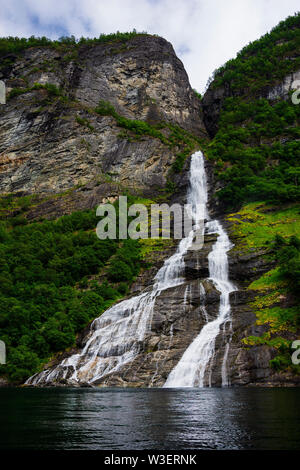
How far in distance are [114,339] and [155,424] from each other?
21116mm

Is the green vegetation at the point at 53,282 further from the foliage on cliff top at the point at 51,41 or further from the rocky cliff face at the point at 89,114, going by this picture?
the foliage on cliff top at the point at 51,41

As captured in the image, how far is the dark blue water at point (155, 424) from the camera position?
28.6 feet

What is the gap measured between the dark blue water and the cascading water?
12.9 meters

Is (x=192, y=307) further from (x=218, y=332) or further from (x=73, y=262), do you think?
(x=73, y=262)

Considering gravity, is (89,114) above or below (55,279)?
above

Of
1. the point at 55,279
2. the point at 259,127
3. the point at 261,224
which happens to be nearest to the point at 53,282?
the point at 55,279

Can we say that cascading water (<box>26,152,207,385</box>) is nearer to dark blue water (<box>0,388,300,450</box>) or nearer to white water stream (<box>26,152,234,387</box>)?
white water stream (<box>26,152,234,387</box>)

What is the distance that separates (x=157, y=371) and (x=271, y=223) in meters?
26.9

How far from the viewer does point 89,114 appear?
257ft

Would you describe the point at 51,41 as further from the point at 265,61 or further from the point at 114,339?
the point at 114,339

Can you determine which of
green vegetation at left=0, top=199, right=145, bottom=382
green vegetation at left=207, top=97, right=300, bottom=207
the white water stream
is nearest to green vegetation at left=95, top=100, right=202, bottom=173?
green vegetation at left=207, top=97, right=300, bottom=207

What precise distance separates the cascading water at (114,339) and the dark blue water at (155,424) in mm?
12900

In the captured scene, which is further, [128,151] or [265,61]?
[265,61]

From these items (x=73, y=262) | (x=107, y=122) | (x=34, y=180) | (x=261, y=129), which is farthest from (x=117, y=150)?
(x=73, y=262)
